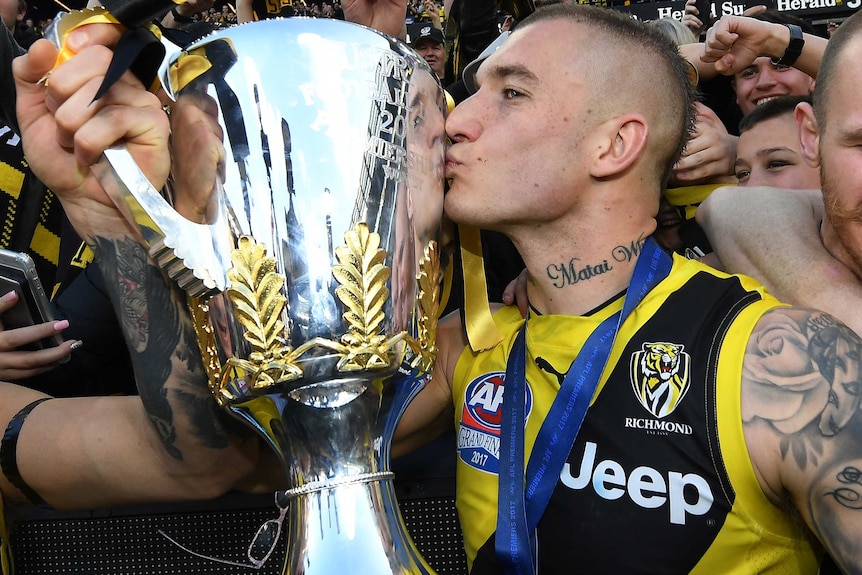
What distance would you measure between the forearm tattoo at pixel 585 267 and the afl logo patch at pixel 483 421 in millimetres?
223

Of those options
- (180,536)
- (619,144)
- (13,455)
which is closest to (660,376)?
(619,144)

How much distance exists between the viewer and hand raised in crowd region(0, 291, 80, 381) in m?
2.01

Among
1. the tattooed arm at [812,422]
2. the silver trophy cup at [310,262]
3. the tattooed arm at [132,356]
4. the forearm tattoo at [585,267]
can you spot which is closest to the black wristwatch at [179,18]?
the tattooed arm at [132,356]

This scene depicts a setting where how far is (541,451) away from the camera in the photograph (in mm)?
1586

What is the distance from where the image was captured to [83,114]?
1.30m

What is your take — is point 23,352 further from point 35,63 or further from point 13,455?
point 35,63

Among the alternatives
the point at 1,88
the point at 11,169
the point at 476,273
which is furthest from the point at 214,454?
the point at 11,169

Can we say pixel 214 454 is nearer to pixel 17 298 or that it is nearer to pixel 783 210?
pixel 17 298

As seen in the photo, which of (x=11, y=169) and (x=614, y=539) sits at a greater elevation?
(x=11, y=169)

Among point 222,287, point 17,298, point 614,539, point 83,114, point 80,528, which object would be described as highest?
point 83,114

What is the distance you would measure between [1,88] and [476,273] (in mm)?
1281

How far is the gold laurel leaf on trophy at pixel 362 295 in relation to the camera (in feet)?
4.27

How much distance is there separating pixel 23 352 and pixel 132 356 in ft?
1.97

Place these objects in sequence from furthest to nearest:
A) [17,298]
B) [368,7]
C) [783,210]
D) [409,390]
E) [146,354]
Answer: [368,7] < [17,298] < [783,210] < [146,354] < [409,390]
